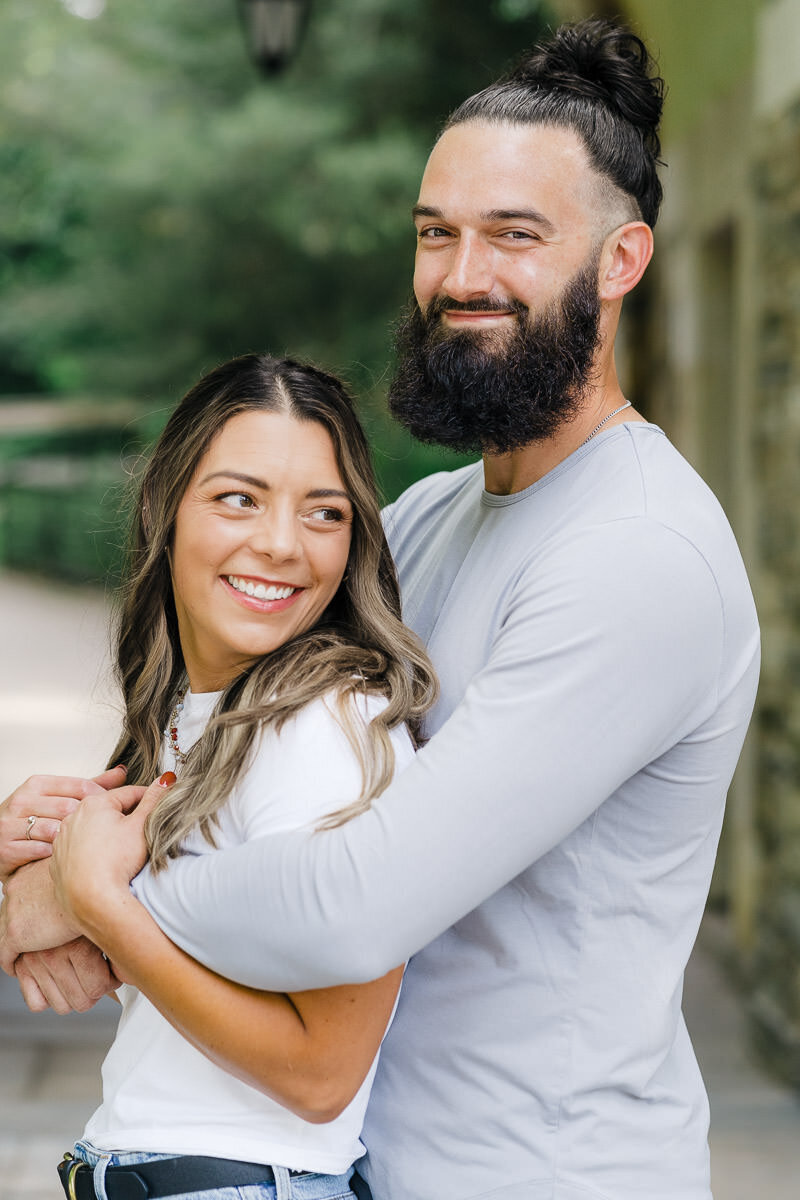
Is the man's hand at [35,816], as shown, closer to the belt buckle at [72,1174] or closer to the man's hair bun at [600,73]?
the belt buckle at [72,1174]

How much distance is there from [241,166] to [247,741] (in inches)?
525

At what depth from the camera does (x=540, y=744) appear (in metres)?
1.47

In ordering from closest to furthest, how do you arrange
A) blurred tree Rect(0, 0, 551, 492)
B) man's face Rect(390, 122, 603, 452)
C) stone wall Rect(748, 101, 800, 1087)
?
man's face Rect(390, 122, 603, 452), stone wall Rect(748, 101, 800, 1087), blurred tree Rect(0, 0, 551, 492)

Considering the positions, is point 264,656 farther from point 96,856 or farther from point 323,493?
point 96,856

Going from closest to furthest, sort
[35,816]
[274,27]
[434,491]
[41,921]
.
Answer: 1. [41,921]
2. [35,816]
3. [434,491]
4. [274,27]

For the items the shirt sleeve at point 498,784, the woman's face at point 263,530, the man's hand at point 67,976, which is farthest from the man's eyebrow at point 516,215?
the man's hand at point 67,976

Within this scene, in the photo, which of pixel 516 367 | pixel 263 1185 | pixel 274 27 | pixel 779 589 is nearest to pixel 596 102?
pixel 516 367

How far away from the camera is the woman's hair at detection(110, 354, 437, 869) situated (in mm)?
1642

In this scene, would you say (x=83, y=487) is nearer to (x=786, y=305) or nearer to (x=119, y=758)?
(x=786, y=305)

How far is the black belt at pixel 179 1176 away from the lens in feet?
5.22

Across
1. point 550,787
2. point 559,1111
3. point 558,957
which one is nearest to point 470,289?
point 550,787

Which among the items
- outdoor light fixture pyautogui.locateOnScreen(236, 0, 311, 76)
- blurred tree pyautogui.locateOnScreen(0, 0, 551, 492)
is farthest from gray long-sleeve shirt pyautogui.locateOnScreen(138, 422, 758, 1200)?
blurred tree pyautogui.locateOnScreen(0, 0, 551, 492)

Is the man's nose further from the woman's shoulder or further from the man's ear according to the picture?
the woman's shoulder

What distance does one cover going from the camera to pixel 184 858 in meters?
1.60
